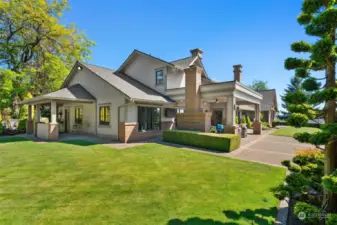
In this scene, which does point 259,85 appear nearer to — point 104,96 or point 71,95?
point 104,96

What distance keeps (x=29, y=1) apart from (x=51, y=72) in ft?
26.3

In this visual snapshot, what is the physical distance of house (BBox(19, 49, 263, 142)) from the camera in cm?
1257

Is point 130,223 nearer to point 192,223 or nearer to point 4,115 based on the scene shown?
point 192,223

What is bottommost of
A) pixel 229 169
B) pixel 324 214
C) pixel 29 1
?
pixel 229 169

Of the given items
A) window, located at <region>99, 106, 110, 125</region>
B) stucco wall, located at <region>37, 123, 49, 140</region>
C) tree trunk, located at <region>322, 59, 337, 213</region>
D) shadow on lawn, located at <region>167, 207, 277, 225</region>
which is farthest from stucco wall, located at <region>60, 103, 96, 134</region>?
tree trunk, located at <region>322, 59, 337, 213</region>

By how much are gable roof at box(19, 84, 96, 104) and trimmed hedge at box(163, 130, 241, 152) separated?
25.9 feet

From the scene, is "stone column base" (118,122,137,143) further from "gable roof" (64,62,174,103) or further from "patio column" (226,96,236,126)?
"patio column" (226,96,236,126)

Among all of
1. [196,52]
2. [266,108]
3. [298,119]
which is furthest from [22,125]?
[266,108]

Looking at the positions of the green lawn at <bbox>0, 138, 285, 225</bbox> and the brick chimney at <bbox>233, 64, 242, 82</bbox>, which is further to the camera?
the brick chimney at <bbox>233, 64, 242, 82</bbox>

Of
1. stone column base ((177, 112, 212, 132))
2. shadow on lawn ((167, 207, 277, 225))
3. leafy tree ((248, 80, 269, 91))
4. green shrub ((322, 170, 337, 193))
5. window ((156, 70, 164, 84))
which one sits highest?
leafy tree ((248, 80, 269, 91))

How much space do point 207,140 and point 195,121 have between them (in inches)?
117

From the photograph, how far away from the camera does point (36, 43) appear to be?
69.0ft

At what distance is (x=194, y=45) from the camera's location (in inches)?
785

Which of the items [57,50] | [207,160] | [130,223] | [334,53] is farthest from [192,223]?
[57,50]
